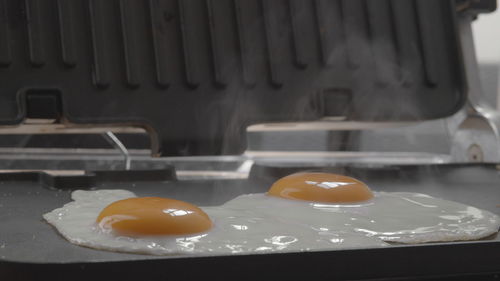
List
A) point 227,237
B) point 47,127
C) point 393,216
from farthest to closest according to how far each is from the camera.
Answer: point 47,127
point 393,216
point 227,237

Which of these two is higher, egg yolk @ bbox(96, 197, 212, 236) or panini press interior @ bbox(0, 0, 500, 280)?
panini press interior @ bbox(0, 0, 500, 280)

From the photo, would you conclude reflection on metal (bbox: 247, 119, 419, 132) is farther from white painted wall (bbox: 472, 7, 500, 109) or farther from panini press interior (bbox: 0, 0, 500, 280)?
white painted wall (bbox: 472, 7, 500, 109)

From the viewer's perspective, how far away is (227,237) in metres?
0.57

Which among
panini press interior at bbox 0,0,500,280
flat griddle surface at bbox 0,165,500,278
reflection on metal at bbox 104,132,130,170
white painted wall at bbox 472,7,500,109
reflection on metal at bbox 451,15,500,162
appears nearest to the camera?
flat griddle surface at bbox 0,165,500,278

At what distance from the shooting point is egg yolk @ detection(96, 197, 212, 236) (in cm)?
56

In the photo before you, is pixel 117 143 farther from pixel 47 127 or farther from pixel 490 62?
pixel 490 62

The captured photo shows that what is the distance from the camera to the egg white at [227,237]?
519 mm

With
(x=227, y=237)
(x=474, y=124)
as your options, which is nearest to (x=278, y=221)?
(x=227, y=237)

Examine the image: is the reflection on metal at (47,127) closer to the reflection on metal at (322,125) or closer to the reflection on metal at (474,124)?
the reflection on metal at (322,125)

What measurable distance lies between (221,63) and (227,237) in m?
0.55

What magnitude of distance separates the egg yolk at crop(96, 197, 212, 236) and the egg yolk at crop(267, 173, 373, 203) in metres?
0.22

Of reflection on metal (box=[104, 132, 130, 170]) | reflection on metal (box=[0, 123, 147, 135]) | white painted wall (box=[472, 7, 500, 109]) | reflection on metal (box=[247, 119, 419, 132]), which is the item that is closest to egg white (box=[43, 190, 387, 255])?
reflection on metal (box=[0, 123, 147, 135])

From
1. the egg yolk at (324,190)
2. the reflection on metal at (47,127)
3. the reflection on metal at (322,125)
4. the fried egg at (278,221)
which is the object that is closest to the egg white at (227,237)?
the fried egg at (278,221)

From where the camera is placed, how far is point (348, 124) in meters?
1.18
